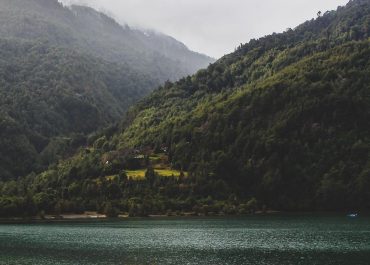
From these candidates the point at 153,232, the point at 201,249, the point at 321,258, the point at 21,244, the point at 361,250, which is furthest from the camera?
the point at 153,232

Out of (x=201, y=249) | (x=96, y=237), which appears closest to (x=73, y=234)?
(x=96, y=237)

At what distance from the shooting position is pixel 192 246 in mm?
142250

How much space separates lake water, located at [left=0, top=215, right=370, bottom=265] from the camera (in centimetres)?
11544

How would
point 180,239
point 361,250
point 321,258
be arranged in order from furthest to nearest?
point 180,239
point 361,250
point 321,258

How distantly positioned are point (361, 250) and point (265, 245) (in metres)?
25.3

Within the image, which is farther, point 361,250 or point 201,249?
point 201,249

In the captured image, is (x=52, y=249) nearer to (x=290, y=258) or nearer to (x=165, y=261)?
(x=165, y=261)

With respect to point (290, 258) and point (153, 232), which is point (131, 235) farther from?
point (290, 258)

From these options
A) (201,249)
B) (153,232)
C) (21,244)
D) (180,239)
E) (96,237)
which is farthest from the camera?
(153,232)

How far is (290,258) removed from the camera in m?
115

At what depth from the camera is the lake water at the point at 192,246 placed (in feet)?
379

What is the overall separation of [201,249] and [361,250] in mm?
36175

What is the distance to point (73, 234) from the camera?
182500 mm

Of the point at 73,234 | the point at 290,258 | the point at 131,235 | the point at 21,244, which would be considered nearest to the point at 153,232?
the point at 131,235
